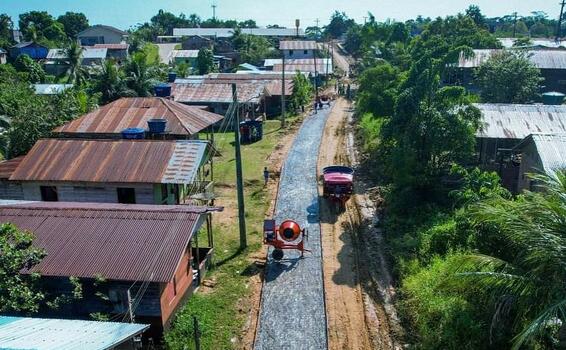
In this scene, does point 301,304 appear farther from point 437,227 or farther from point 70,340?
point 70,340

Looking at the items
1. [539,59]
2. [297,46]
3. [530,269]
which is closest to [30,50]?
[297,46]

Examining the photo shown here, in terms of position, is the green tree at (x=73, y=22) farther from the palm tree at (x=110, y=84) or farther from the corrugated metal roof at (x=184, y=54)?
the palm tree at (x=110, y=84)

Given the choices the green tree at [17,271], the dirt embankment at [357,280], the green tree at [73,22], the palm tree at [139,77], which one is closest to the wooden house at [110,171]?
the dirt embankment at [357,280]

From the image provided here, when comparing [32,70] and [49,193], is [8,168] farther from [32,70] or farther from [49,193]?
[32,70]

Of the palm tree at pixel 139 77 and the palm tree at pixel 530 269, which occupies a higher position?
the palm tree at pixel 139 77

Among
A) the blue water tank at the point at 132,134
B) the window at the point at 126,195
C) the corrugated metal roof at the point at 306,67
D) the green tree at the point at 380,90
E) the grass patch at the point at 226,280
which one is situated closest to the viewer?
the grass patch at the point at 226,280

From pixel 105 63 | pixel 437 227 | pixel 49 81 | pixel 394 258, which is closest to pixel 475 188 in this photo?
pixel 437 227

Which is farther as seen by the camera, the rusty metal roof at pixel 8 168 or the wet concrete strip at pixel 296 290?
the rusty metal roof at pixel 8 168
